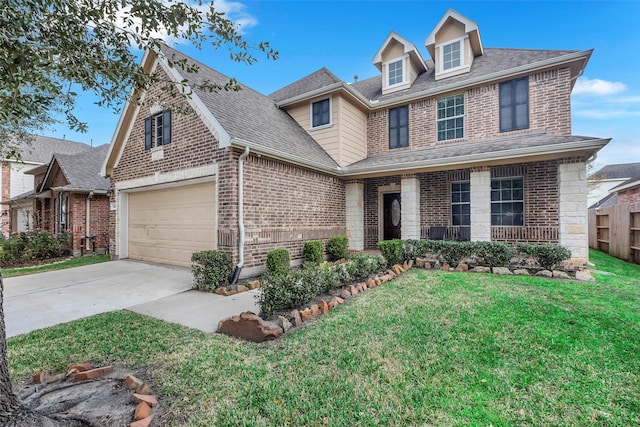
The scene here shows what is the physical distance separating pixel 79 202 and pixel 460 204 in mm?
16056

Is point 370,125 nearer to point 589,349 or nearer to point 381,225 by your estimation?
point 381,225

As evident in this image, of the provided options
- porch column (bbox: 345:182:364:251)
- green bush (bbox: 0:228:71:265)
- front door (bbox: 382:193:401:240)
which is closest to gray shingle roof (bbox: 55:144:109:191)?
green bush (bbox: 0:228:71:265)

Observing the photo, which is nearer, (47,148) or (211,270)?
(211,270)

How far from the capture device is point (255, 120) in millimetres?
9766

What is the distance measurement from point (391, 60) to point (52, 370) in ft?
46.1

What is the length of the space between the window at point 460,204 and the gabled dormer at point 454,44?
4543 millimetres

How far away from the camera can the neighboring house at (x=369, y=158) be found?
26.0ft

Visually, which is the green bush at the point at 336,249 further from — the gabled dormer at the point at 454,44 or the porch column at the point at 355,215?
the gabled dormer at the point at 454,44

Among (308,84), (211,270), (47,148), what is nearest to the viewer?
(211,270)

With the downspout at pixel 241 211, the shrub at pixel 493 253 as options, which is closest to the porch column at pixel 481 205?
the shrub at pixel 493 253

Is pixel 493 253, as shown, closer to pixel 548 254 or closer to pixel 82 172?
pixel 548 254

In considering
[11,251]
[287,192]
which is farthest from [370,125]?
[11,251]

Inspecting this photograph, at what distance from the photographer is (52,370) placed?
3.13 meters

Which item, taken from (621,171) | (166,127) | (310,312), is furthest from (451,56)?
(621,171)
